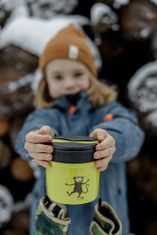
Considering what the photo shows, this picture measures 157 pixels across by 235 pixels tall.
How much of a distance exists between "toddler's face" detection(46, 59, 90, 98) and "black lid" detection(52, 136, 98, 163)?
1.28 ft

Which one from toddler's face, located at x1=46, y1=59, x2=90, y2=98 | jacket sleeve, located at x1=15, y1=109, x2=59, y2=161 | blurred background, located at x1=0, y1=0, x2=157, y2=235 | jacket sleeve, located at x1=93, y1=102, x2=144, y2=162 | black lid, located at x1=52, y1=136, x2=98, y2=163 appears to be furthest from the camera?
blurred background, located at x1=0, y1=0, x2=157, y2=235

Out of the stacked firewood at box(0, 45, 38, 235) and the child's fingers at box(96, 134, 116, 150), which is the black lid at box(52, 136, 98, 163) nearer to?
the child's fingers at box(96, 134, 116, 150)

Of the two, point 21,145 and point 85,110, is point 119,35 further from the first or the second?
point 21,145

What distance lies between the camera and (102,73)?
137 cm

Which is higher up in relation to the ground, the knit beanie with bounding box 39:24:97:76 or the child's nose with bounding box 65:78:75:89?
the knit beanie with bounding box 39:24:97:76

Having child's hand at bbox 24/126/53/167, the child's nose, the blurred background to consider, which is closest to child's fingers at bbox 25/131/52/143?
child's hand at bbox 24/126/53/167

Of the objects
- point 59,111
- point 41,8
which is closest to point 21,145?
point 59,111

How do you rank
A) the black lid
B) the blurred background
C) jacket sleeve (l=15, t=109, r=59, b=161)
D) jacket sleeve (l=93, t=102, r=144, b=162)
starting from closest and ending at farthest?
the black lid, jacket sleeve (l=93, t=102, r=144, b=162), jacket sleeve (l=15, t=109, r=59, b=161), the blurred background

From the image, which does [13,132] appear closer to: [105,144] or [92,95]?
[92,95]

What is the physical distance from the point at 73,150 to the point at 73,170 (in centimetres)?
3

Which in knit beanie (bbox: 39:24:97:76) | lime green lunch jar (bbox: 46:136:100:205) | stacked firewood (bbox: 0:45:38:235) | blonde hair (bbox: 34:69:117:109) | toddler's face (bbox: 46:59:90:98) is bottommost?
→ stacked firewood (bbox: 0:45:38:235)

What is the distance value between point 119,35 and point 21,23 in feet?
1.08

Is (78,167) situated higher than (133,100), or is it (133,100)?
(78,167)

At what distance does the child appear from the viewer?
2.98 feet
